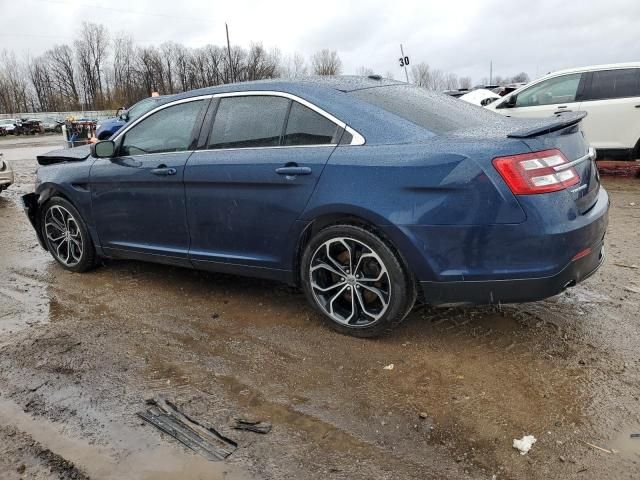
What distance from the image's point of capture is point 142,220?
14.2 ft

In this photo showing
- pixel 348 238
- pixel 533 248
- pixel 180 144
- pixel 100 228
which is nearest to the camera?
pixel 533 248

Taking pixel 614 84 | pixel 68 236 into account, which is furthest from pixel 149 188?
pixel 614 84

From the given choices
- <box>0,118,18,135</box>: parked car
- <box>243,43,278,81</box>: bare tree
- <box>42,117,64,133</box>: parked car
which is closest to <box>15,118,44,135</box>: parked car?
<box>0,118,18,135</box>: parked car

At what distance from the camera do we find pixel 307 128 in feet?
11.4

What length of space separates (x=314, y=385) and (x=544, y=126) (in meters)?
1.92

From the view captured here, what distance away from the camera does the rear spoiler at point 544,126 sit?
291cm

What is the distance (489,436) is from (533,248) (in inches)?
39.0

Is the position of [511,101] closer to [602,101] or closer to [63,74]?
[602,101]

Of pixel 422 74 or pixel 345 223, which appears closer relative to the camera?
pixel 345 223

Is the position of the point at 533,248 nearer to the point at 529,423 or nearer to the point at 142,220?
the point at 529,423

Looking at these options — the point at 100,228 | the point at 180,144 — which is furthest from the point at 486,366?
the point at 100,228

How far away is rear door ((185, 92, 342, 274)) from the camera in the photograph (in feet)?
11.2

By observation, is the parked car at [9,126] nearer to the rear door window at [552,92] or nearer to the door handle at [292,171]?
the rear door window at [552,92]

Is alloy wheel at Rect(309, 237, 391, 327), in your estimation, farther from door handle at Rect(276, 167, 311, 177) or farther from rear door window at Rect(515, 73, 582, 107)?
rear door window at Rect(515, 73, 582, 107)
